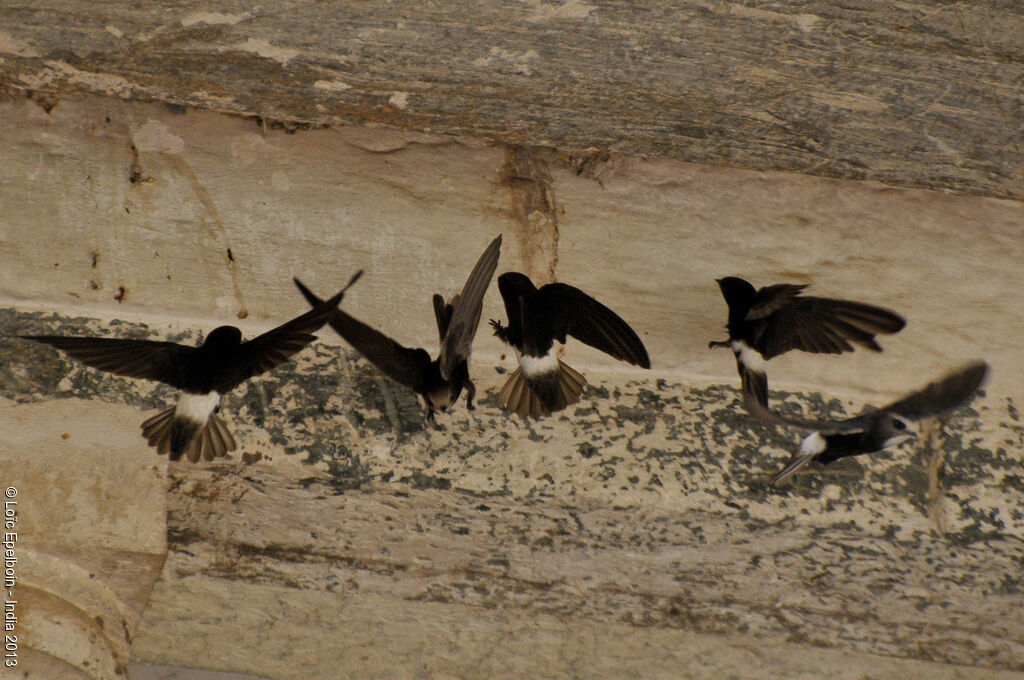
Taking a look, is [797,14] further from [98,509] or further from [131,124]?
[98,509]

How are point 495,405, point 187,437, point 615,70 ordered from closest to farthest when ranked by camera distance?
point 615,70
point 187,437
point 495,405

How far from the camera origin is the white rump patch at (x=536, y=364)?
75.4 inches

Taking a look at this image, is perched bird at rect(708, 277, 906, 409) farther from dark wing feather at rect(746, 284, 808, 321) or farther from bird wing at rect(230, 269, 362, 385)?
bird wing at rect(230, 269, 362, 385)

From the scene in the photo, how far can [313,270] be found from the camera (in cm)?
201

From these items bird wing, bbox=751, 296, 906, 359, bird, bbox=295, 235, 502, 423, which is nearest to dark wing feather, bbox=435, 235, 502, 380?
bird, bbox=295, 235, 502, 423

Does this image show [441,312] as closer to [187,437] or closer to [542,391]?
[542,391]

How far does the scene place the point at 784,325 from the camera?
6.32 ft

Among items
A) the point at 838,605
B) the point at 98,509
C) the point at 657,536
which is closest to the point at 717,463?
the point at 657,536

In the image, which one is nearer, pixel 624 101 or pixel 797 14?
pixel 797 14

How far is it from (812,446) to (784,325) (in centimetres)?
24

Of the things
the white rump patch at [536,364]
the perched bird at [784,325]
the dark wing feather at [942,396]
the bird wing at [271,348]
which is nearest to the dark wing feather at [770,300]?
the perched bird at [784,325]

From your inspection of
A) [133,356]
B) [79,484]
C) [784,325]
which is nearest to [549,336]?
[784,325]

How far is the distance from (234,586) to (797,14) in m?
1.53

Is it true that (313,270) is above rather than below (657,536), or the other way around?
above
